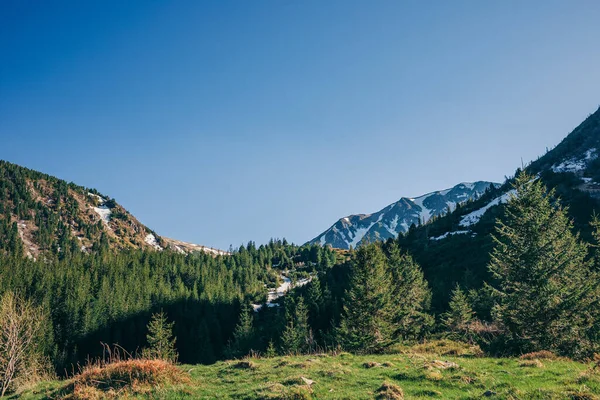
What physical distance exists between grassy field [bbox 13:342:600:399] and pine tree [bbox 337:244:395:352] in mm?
15530

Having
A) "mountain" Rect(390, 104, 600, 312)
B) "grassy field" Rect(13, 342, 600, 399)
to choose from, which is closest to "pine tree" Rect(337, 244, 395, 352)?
"grassy field" Rect(13, 342, 600, 399)

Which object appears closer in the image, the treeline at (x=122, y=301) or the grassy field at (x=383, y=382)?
the grassy field at (x=383, y=382)

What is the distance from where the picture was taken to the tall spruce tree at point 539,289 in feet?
67.4

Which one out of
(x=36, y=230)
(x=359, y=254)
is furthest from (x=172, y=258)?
(x=359, y=254)

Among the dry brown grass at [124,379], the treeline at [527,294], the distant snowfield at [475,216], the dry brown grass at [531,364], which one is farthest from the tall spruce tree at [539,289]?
the distant snowfield at [475,216]

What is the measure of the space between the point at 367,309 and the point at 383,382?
2237cm

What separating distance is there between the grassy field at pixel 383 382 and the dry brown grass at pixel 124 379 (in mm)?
225

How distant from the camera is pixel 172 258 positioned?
557 ft

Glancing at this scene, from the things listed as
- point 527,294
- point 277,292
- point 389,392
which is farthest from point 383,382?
point 277,292

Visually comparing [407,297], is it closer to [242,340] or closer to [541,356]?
[541,356]

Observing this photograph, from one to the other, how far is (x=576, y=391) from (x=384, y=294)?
25.5 m

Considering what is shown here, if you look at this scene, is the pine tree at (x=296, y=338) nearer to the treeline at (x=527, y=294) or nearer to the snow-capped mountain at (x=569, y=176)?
the treeline at (x=527, y=294)

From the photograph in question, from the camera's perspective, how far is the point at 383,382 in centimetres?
1257

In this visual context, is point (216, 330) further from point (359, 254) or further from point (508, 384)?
point (508, 384)
